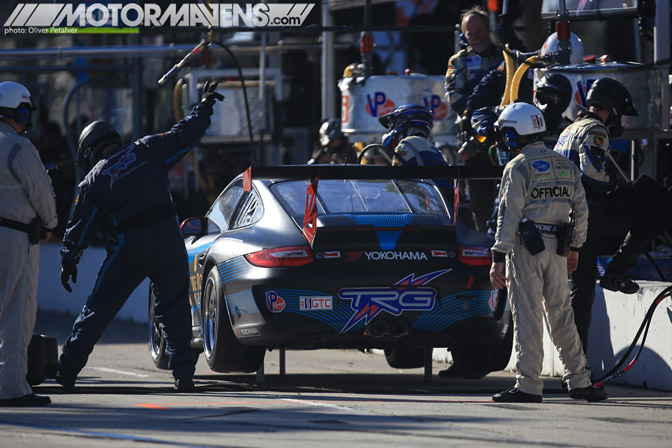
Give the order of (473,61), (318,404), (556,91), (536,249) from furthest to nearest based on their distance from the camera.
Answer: (473,61)
(556,91)
(536,249)
(318,404)

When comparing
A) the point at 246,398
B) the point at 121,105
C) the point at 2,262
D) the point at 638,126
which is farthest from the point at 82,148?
the point at 121,105

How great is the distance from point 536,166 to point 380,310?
1.46 meters

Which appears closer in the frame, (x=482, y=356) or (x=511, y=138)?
A: (x=511, y=138)

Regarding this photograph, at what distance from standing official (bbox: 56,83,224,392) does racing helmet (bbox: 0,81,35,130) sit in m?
0.80

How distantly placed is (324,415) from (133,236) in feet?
7.33

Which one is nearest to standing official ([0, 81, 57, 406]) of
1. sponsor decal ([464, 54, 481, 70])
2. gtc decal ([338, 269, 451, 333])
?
gtc decal ([338, 269, 451, 333])

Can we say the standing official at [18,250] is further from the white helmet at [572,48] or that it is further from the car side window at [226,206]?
the white helmet at [572,48]

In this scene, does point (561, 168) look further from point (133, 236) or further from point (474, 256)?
→ point (133, 236)

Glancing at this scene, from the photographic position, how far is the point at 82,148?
1023 centimetres

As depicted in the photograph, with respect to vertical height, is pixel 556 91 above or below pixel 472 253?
above

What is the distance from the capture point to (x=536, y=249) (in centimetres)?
928

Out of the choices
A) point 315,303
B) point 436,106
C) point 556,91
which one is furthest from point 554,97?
point 436,106

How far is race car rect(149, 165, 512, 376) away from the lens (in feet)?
32.3

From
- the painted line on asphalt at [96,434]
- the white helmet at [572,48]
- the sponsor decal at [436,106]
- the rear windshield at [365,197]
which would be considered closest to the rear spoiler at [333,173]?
Result: the rear windshield at [365,197]
